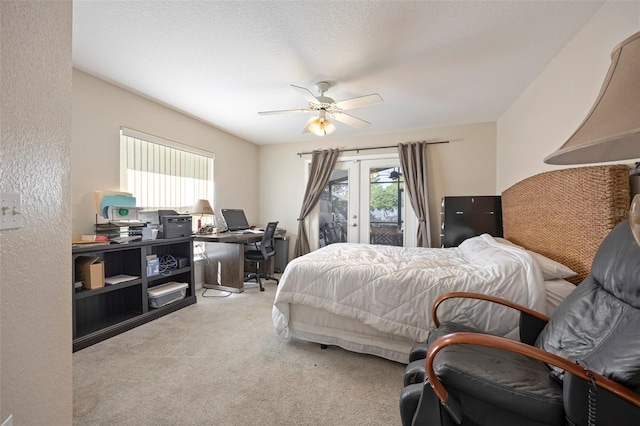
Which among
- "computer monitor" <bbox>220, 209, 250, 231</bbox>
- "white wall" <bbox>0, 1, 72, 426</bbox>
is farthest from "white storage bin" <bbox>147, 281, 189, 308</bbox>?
"white wall" <bbox>0, 1, 72, 426</bbox>

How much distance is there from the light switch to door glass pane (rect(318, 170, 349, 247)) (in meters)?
4.15

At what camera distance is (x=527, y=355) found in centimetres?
92

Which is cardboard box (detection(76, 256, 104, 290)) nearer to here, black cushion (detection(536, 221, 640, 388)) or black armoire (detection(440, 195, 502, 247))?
black cushion (detection(536, 221, 640, 388))

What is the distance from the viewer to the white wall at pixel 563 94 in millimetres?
1603

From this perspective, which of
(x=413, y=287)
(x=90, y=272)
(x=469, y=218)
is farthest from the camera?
(x=469, y=218)

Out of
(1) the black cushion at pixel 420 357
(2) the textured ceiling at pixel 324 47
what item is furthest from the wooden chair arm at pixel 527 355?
(2) the textured ceiling at pixel 324 47

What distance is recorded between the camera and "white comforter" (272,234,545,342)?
1695 millimetres

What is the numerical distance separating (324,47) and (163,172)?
2660 mm

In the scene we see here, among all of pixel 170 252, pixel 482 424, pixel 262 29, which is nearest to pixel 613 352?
pixel 482 424

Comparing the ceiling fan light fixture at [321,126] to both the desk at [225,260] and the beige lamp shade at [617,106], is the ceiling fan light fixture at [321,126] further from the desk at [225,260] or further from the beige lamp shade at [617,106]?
the beige lamp shade at [617,106]

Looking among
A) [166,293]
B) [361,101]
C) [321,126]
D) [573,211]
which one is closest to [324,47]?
[361,101]

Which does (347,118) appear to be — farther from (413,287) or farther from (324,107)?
(413,287)

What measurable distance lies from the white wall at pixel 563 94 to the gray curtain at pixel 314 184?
8.62 ft

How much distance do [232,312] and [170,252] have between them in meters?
1.26
